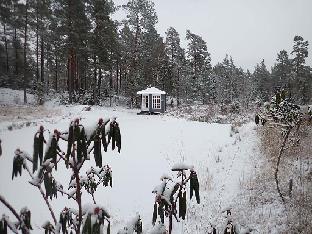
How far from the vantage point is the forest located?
80.7 ft

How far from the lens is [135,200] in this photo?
466cm

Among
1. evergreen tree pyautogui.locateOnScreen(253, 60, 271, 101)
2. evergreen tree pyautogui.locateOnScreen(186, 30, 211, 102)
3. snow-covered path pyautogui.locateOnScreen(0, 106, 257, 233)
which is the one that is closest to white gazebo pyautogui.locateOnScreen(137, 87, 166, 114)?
evergreen tree pyautogui.locateOnScreen(186, 30, 211, 102)

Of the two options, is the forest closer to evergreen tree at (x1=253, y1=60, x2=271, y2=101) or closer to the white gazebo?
evergreen tree at (x1=253, y1=60, x2=271, y2=101)

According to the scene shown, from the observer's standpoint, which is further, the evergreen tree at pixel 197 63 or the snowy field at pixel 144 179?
the evergreen tree at pixel 197 63

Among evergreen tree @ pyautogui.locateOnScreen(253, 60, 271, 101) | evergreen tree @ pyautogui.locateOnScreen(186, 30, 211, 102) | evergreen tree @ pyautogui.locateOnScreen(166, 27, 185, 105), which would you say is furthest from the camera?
evergreen tree @ pyautogui.locateOnScreen(253, 60, 271, 101)

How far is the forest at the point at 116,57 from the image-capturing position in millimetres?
24609

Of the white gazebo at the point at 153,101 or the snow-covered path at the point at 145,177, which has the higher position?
the white gazebo at the point at 153,101

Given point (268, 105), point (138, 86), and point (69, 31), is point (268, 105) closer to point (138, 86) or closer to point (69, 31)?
point (69, 31)

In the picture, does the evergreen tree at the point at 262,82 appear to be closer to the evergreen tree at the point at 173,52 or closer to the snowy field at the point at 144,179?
the evergreen tree at the point at 173,52

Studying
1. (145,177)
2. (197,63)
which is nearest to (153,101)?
(197,63)

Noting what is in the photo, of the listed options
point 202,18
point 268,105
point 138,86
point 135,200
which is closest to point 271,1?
point 202,18

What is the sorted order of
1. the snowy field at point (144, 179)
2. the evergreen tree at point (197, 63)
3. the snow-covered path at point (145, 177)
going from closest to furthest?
the snowy field at point (144, 179) → the snow-covered path at point (145, 177) → the evergreen tree at point (197, 63)

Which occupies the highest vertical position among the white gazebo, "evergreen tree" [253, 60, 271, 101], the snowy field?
"evergreen tree" [253, 60, 271, 101]

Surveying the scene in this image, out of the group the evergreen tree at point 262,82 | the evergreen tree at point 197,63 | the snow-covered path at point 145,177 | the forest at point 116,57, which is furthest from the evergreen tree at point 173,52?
the snow-covered path at point 145,177
